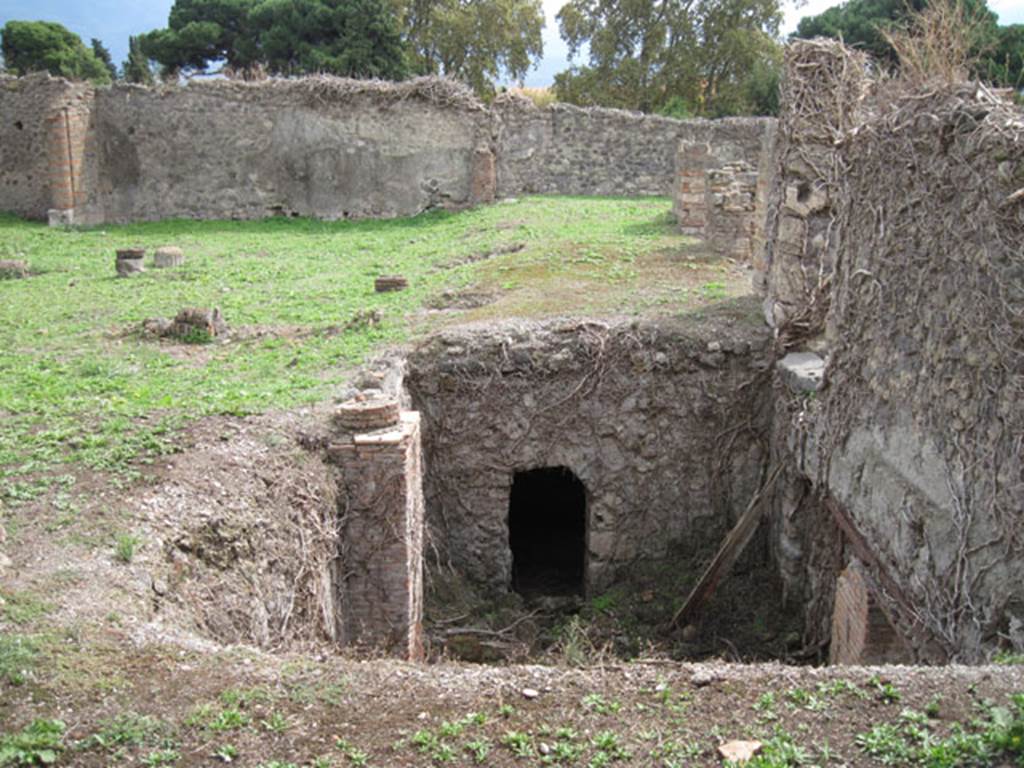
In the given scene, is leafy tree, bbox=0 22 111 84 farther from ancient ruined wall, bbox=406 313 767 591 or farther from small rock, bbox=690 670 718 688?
small rock, bbox=690 670 718 688

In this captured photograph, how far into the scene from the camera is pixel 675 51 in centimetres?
2995

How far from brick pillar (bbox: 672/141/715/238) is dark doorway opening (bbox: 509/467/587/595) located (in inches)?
188

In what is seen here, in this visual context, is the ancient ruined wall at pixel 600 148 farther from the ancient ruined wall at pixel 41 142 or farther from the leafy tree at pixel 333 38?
the leafy tree at pixel 333 38

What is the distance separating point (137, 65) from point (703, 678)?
36.6m

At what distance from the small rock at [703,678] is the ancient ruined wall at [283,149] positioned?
15.8 meters

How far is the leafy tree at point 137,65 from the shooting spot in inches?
1340

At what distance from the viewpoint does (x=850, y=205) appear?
22.0 feet

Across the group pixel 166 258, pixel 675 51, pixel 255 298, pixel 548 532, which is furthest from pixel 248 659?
pixel 675 51

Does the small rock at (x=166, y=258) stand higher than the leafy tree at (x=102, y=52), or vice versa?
the leafy tree at (x=102, y=52)

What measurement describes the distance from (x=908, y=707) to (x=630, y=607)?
4996 mm

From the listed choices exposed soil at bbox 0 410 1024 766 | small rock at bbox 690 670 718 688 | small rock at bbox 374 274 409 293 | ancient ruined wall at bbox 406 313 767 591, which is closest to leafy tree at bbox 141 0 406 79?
small rock at bbox 374 274 409 293

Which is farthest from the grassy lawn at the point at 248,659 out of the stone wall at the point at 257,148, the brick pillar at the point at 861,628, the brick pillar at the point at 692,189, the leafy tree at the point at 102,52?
the leafy tree at the point at 102,52

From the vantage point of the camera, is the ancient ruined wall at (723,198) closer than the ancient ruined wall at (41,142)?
Yes

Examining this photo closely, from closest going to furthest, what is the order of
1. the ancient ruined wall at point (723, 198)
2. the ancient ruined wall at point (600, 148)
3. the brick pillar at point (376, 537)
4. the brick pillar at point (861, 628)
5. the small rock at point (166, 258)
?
the brick pillar at point (861, 628) < the brick pillar at point (376, 537) < the ancient ruined wall at point (723, 198) < the small rock at point (166, 258) < the ancient ruined wall at point (600, 148)
